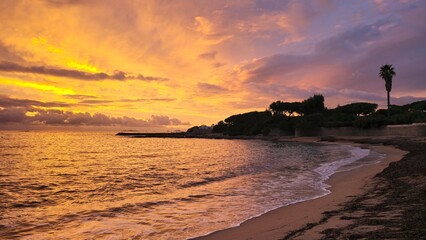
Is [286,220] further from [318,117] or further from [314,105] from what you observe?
[314,105]

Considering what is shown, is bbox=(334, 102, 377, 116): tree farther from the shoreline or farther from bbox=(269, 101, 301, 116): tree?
the shoreline

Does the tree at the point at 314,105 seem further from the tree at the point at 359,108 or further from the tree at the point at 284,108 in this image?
the tree at the point at 284,108

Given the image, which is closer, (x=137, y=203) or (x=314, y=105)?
(x=137, y=203)

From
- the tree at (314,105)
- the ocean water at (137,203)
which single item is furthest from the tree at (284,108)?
the ocean water at (137,203)

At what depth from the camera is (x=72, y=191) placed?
15773 millimetres

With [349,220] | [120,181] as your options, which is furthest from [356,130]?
[349,220]

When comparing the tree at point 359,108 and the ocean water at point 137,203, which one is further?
the tree at point 359,108

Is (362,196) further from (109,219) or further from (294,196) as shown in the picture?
(109,219)

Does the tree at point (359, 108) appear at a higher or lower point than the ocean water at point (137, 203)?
higher

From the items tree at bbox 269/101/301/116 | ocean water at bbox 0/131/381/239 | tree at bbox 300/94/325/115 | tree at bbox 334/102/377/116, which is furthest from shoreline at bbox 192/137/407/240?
tree at bbox 269/101/301/116

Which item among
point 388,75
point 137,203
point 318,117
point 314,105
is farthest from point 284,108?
point 137,203

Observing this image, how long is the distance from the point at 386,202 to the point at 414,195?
1147 mm

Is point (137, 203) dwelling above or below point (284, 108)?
below

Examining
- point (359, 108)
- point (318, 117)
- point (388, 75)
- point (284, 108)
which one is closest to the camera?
point (388, 75)
